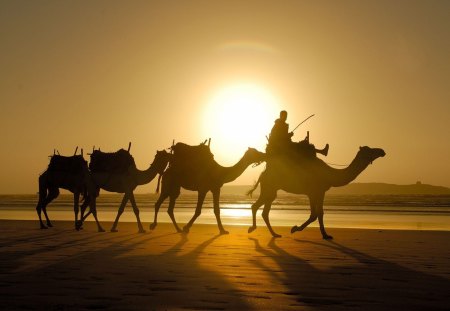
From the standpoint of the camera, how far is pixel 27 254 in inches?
409

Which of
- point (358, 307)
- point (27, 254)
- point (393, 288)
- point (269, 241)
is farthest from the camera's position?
point (269, 241)

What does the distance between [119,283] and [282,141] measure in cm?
861

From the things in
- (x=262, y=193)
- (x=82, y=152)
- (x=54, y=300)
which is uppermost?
(x=82, y=152)

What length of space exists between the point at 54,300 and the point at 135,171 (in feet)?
38.0

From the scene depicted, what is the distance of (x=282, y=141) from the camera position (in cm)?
1505

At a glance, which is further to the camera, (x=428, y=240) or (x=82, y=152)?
(x=82, y=152)

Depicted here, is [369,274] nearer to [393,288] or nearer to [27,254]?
[393,288]

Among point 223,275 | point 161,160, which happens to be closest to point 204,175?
point 161,160

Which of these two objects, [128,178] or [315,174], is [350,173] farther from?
[128,178]

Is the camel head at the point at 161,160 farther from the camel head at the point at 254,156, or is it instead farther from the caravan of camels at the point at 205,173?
the camel head at the point at 254,156

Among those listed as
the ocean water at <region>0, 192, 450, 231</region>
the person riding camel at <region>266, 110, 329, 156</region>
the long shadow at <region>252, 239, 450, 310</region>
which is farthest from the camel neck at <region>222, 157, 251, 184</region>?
the ocean water at <region>0, 192, 450, 231</region>

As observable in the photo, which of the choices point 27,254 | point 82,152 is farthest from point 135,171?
point 27,254

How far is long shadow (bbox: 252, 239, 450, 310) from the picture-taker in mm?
5898

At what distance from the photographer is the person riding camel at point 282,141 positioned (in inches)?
587
